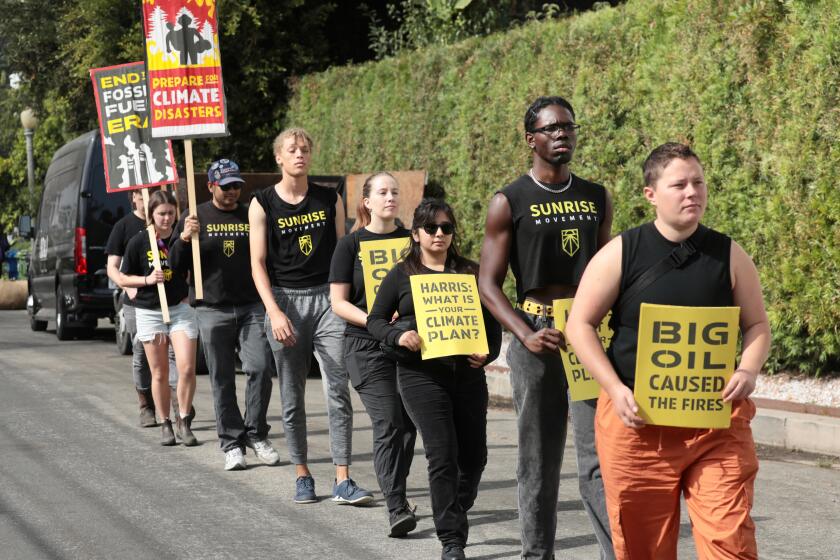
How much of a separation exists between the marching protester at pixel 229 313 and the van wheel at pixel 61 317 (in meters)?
11.1

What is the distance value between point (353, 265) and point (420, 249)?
2.48ft

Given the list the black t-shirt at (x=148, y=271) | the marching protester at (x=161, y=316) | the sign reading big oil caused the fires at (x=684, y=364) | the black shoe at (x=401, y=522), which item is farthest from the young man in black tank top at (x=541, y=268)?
the black t-shirt at (x=148, y=271)

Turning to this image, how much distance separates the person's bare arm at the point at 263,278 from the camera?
282 inches

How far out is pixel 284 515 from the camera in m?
6.94

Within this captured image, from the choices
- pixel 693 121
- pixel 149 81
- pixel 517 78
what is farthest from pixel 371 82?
pixel 149 81

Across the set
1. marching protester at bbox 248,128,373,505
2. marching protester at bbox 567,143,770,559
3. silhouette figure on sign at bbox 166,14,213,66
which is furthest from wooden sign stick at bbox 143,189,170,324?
marching protester at bbox 567,143,770,559

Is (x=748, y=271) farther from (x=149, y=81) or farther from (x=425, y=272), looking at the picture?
(x=149, y=81)

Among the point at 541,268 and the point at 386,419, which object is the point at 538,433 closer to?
the point at 541,268

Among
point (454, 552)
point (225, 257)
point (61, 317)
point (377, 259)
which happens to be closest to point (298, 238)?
point (377, 259)

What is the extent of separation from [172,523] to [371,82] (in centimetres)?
1383

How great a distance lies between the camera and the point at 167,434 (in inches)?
374

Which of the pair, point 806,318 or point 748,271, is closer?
point 748,271

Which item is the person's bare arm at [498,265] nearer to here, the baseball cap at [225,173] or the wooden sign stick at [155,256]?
the baseball cap at [225,173]

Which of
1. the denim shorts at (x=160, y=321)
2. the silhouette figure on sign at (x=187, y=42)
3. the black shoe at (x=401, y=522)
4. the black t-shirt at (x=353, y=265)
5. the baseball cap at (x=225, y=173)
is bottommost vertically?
the black shoe at (x=401, y=522)
